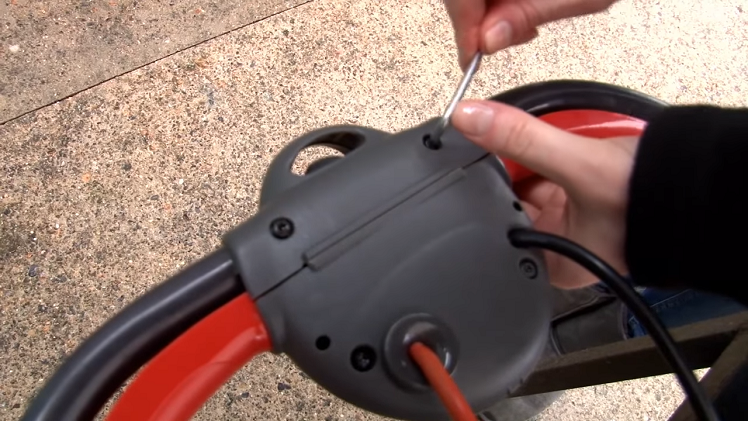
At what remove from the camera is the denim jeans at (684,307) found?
720 mm

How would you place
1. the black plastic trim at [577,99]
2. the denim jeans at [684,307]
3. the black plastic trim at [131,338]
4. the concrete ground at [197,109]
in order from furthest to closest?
1. the concrete ground at [197,109]
2. the denim jeans at [684,307]
3. the black plastic trim at [577,99]
4. the black plastic trim at [131,338]

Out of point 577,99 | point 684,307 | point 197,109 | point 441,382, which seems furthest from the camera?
point 197,109

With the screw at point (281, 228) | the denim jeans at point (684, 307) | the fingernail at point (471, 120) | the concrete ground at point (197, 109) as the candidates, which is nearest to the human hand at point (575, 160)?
the fingernail at point (471, 120)

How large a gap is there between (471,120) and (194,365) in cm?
23

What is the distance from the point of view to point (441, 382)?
353 millimetres

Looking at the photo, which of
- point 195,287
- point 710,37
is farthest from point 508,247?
point 710,37

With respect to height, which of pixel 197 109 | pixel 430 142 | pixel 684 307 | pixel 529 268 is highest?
pixel 197 109

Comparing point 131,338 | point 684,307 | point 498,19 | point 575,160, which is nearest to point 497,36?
point 498,19

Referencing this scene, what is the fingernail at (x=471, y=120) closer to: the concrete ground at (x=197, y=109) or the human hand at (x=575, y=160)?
the human hand at (x=575, y=160)

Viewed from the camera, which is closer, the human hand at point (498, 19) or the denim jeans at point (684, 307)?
the human hand at point (498, 19)

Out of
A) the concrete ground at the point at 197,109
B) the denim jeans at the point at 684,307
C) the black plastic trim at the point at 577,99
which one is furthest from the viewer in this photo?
the concrete ground at the point at 197,109

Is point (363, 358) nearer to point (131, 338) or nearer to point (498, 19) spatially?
point (131, 338)

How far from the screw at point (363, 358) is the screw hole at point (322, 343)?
16 millimetres

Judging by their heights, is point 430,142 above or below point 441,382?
above
